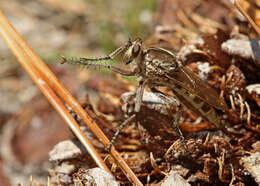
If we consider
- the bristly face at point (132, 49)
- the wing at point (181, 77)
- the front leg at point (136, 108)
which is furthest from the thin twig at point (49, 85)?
the wing at point (181, 77)

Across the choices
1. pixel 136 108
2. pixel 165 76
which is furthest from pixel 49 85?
pixel 165 76

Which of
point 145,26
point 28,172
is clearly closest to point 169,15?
point 145,26

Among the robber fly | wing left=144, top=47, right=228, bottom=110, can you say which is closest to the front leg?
the robber fly

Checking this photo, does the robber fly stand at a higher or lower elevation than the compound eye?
lower

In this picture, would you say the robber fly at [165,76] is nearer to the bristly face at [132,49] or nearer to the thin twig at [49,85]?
the bristly face at [132,49]

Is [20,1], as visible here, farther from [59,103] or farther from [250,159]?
[250,159]

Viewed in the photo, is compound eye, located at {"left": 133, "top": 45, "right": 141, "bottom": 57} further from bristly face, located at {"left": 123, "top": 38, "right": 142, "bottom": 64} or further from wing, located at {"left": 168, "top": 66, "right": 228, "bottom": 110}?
wing, located at {"left": 168, "top": 66, "right": 228, "bottom": 110}

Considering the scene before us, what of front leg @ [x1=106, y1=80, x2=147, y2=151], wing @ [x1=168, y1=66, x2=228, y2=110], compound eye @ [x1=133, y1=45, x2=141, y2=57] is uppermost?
compound eye @ [x1=133, y1=45, x2=141, y2=57]

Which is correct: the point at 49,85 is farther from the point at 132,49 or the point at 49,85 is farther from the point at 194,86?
the point at 194,86
